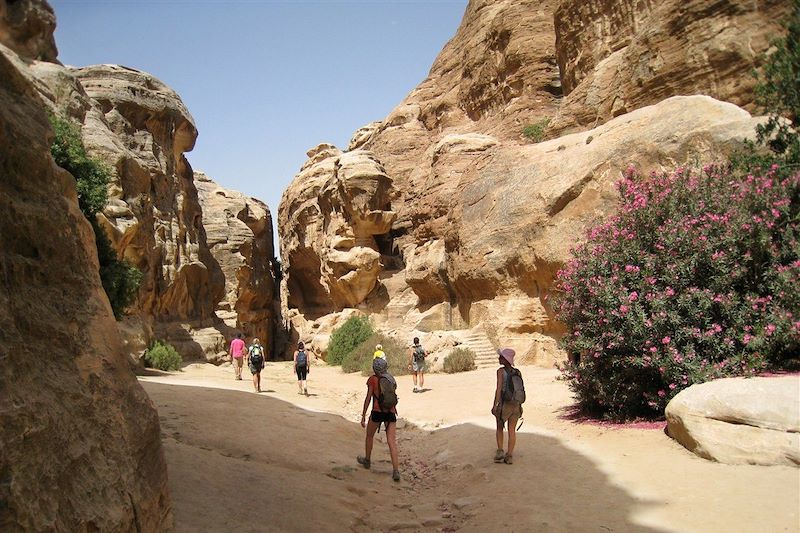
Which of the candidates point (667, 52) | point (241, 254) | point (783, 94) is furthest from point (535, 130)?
point (783, 94)

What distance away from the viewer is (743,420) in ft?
19.9

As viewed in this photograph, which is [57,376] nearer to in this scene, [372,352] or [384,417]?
[384,417]

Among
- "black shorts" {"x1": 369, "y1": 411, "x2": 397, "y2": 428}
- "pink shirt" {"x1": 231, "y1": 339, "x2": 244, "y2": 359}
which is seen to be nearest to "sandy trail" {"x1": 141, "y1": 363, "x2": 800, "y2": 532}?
"black shorts" {"x1": 369, "y1": 411, "x2": 397, "y2": 428}

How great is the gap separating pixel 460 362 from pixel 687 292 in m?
11.6

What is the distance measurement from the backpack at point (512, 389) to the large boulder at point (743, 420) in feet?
6.43

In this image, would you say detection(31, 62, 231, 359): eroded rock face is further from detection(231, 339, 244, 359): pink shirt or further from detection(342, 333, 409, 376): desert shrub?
detection(342, 333, 409, 376): desert shrub

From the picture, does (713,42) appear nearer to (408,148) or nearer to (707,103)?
(707,103)

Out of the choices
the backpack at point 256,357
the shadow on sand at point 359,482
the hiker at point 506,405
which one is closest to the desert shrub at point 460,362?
the backpack at point 256,357

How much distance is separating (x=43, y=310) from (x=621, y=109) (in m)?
21.8

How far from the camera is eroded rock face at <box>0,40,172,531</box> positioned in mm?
2627

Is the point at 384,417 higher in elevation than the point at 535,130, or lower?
lower

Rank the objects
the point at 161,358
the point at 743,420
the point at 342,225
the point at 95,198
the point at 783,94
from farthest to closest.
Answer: the point at 342,225 < the point at 161,358 < the point at 95,198 < the point at 783,94 < the point at 743,420

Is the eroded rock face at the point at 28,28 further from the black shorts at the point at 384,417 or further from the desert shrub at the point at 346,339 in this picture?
the black shorts at the point at 384,417

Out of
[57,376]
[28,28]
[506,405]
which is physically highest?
[28,28]
